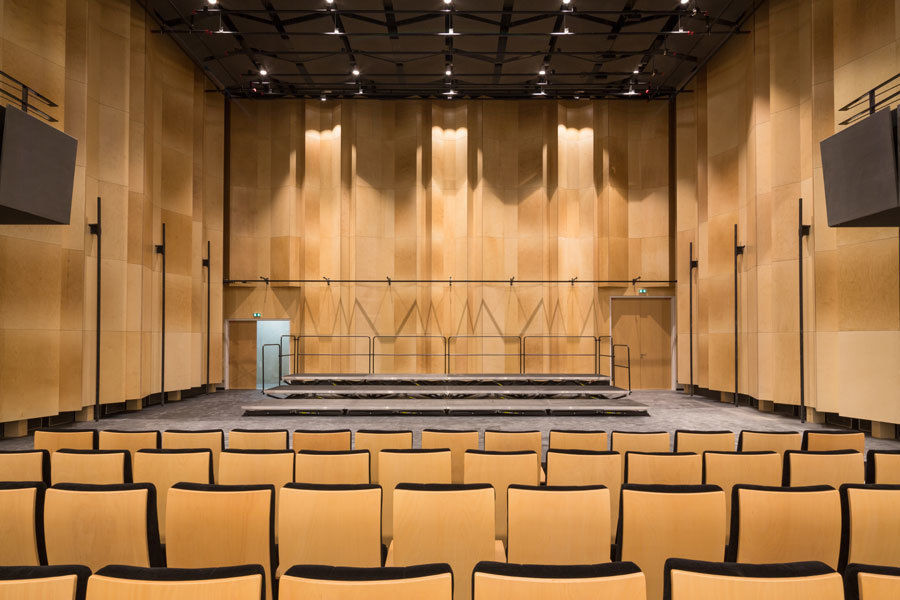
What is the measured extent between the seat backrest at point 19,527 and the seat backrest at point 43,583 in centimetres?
118

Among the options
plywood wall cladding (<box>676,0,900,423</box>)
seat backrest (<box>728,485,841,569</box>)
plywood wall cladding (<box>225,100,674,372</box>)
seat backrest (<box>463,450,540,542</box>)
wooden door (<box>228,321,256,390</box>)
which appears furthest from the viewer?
wooden door (<box>228,321,256,390</box>)

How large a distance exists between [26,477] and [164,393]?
29.2 ft

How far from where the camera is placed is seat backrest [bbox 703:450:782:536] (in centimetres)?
354

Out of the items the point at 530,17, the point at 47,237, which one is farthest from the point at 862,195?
the point at 47,237

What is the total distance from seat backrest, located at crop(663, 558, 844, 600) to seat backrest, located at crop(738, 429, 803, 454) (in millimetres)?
3369

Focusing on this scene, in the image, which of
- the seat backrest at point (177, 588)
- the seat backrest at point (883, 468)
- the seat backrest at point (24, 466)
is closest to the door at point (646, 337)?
the seat backrest at point (883, 468)

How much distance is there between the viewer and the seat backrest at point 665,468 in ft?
11.4

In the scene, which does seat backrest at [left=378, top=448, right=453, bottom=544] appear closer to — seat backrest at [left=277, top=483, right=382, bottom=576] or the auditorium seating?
seat backrest at [left=277, top=483, right=382, bottom=576]

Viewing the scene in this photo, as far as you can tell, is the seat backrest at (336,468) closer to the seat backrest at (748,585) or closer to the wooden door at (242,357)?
the seat backrest at (748,585)

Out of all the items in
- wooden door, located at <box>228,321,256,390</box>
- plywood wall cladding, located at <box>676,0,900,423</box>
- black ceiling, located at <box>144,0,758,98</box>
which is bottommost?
wooden door, located at <box>228,321,256,390</box>

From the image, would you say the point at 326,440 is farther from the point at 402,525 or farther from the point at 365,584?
the point at 365,584

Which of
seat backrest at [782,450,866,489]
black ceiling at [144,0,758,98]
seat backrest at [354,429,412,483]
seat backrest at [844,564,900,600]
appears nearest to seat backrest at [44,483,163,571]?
seat backrest at [354,429,412,483]

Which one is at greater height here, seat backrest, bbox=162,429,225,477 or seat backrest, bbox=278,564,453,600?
seat backrest, bbox=278,564,453,600

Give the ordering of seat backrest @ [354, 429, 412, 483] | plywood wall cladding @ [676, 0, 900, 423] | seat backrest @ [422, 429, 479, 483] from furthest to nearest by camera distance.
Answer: plywood wall cladding @ [676, 0, 900, 423]
seat backrest @ [422, 429, 479, 483]
seat backrest @ [354, 429, 412, 483]
